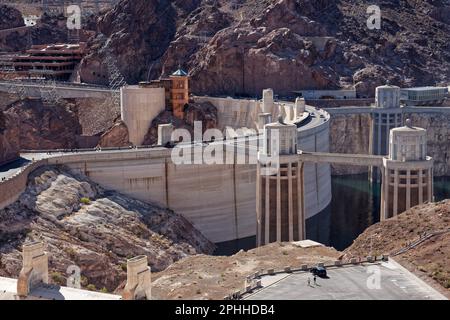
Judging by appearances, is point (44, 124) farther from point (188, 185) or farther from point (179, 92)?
point (188, 185)

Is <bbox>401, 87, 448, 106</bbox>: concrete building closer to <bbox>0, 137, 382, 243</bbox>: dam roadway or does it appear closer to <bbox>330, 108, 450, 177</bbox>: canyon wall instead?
<bbox>330, 108, 450, 177</bbox>: canyon wall

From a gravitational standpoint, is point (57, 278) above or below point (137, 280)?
below

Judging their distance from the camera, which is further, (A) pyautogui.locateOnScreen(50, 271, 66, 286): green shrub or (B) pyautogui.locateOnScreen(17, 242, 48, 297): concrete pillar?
(A) pyautogui.locateOnScreen(50, 271, 66, 286): green shrub

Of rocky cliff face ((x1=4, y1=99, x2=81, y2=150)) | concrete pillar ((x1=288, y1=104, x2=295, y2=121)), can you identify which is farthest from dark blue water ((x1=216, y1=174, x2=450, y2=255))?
rocky cliff face ((x1=4, y1=99, x2=81, y2=150))

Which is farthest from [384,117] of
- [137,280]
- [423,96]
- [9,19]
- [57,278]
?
[137,280]

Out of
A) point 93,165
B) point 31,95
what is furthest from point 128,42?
point 93,165
